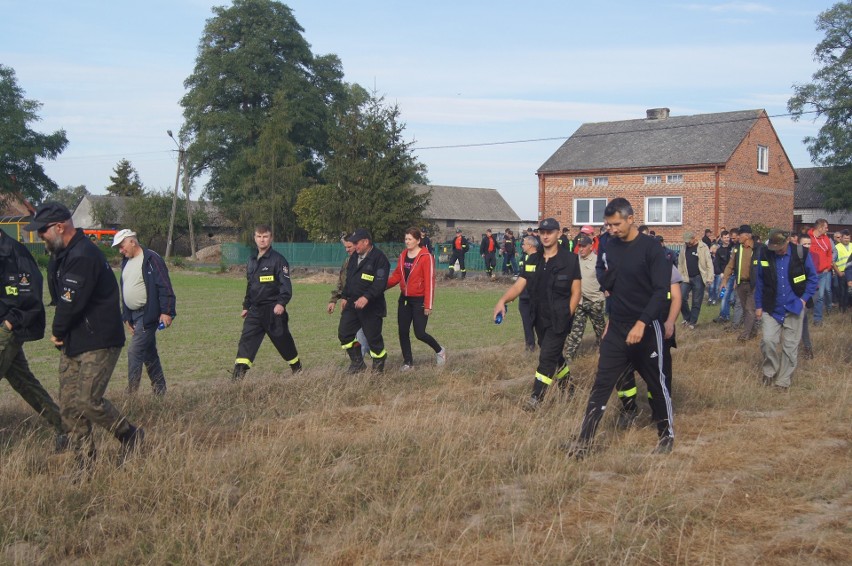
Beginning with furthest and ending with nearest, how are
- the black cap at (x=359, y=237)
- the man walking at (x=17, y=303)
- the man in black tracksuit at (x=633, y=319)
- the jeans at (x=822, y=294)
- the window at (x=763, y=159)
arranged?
the window at (x=763, y=159) < the jeans at (x=822, y=294) < the black cap at (x=359, y=237) < the man in black tracksuit at (x=633, y=319) < the man walking at (x=17, y=303)

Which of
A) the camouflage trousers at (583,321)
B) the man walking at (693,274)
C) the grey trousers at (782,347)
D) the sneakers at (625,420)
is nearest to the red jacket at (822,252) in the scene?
the man walking at (693,274)

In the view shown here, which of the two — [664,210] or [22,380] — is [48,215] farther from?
[664,210]

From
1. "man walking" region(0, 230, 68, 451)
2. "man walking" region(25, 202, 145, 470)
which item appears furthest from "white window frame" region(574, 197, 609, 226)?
"man walking" region(25, 202, 145, 470)

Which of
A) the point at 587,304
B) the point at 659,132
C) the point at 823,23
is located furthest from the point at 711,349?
the point at 823,23

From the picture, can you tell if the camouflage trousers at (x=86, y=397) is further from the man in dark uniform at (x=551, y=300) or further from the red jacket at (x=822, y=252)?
the red jacket at (x=822, y=252)

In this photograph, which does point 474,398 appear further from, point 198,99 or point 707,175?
point 198,99

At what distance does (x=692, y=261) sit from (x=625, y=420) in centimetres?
964

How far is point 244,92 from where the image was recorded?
5475 cm

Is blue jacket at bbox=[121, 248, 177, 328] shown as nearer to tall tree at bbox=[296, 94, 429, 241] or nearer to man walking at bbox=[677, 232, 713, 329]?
man walking at bbox=[677, 232, 713, 329]

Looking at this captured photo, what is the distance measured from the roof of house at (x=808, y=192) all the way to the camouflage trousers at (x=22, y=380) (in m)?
58.2

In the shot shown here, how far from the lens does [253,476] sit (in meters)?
5.46

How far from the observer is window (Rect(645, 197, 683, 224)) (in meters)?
39.8

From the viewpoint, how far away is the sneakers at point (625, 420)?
7.29 meters

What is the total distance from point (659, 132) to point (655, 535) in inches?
1572
